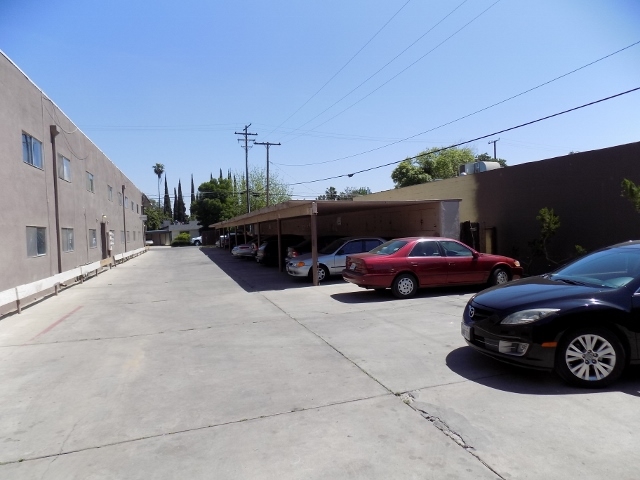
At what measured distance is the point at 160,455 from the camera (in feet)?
12.0

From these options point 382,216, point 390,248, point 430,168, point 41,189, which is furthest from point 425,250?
point 430,168

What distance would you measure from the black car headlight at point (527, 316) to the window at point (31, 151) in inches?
509

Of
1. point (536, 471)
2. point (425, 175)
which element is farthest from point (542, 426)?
point (425, 175)

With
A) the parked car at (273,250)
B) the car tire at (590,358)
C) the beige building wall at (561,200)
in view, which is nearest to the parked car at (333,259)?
the beige building wall at (561,200)

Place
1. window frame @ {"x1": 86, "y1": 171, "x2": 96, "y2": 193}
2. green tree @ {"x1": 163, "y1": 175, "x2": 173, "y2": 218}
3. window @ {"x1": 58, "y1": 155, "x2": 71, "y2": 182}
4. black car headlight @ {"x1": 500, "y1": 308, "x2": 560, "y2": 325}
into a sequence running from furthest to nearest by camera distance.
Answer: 1. green tree @ {"x1": 163, "y1": 175, "x2": 173, "y2": 218}
2. window frame @ {"x1": 86, "y1": 171, "x2": 96, "y2": 193}
3. window @ {"x1": 58, "y1": 155, "x2": 71, "y2": 182}
4. black car headlight @ {"x1": 500, "y1": 308, "x2": 560, "y2": 325}

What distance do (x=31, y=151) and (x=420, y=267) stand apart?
11.5 metres

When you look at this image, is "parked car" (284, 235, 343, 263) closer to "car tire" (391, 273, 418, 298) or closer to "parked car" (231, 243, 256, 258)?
"car tire" (391, 273, 418, 298)

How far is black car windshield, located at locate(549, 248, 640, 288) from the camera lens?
535 cm

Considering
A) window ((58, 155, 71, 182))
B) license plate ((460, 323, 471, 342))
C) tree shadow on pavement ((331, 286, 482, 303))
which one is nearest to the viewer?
license plate ((460, 323, 471, 342))

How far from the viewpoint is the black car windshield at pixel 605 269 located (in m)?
5.35

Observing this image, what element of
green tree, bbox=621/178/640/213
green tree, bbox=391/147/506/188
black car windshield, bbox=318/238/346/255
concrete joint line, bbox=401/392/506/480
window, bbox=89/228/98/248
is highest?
green tree, bbox=391/147/506/188

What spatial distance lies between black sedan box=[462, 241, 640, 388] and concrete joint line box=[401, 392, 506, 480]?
4.22ft

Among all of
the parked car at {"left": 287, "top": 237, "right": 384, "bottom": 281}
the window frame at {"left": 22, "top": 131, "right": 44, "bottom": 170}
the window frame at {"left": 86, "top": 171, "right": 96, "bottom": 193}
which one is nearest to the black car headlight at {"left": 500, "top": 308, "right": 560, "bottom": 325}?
the parked car at {"left": 287, "top": 237, "right": 384, "bottom": 281}

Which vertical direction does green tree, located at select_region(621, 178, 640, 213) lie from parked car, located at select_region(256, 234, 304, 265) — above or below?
above
